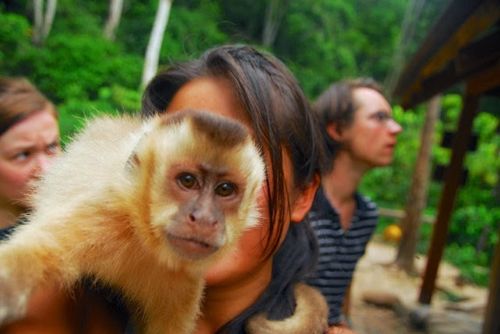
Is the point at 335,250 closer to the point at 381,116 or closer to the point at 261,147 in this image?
the point at 381,116

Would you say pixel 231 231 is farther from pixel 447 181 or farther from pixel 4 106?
pixel 447 181

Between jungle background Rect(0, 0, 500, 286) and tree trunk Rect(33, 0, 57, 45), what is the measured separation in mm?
74

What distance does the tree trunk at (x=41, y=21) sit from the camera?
17134mm

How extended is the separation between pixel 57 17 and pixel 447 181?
16.8 metres

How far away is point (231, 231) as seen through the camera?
157 cm

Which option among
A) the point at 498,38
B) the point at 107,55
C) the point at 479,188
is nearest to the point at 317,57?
the point at 107,55

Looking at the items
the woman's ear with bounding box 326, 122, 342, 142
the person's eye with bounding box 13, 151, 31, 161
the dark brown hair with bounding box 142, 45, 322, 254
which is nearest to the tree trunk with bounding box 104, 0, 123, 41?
the woman's ear with bounding box 326, 122, 342, 142

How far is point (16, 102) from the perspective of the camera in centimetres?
249

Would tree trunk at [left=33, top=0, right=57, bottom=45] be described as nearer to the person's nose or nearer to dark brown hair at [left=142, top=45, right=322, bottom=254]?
the person's nose

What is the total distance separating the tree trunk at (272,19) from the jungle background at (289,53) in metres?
0.05

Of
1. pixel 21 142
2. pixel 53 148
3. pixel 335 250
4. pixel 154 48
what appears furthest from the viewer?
pixel 154 48

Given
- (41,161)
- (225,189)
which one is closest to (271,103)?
(225,189)

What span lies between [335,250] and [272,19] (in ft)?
79.8

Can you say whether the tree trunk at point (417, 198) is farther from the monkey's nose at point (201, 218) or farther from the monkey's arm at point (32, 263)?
the monkey's arm at point (32, 263)
